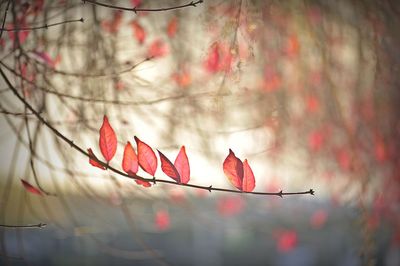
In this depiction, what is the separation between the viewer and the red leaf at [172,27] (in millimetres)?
2332

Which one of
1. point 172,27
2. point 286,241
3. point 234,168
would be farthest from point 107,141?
point 286,241

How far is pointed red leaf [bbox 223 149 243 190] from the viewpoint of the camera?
117 centimetres

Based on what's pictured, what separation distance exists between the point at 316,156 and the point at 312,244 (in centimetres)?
186

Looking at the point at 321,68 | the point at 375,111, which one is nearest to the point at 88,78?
the point at 321,68

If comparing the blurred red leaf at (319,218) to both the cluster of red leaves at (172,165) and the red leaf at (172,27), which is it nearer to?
the red leaf at (172,27)

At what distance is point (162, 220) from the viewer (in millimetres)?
4473

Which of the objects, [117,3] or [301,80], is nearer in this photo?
[117,3]

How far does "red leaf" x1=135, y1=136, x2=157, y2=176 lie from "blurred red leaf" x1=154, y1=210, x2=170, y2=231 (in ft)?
10.2

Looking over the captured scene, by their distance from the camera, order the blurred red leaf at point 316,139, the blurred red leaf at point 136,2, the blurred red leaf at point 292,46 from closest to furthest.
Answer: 1. the blurred red leaf at point 136,2
2. the blurred red leaf at point 292,46
3. the blurred red leaf at point 316,139

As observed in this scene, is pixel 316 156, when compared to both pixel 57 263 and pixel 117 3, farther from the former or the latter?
→ pixel 57 263

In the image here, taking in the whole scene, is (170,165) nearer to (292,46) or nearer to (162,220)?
(292,46)

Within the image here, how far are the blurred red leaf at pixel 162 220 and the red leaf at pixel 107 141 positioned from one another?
304 centimetres

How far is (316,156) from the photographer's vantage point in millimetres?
3029

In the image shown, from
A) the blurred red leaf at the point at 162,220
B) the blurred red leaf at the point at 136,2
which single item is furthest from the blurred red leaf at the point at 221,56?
the blurred red leaf at the point at 162,220
